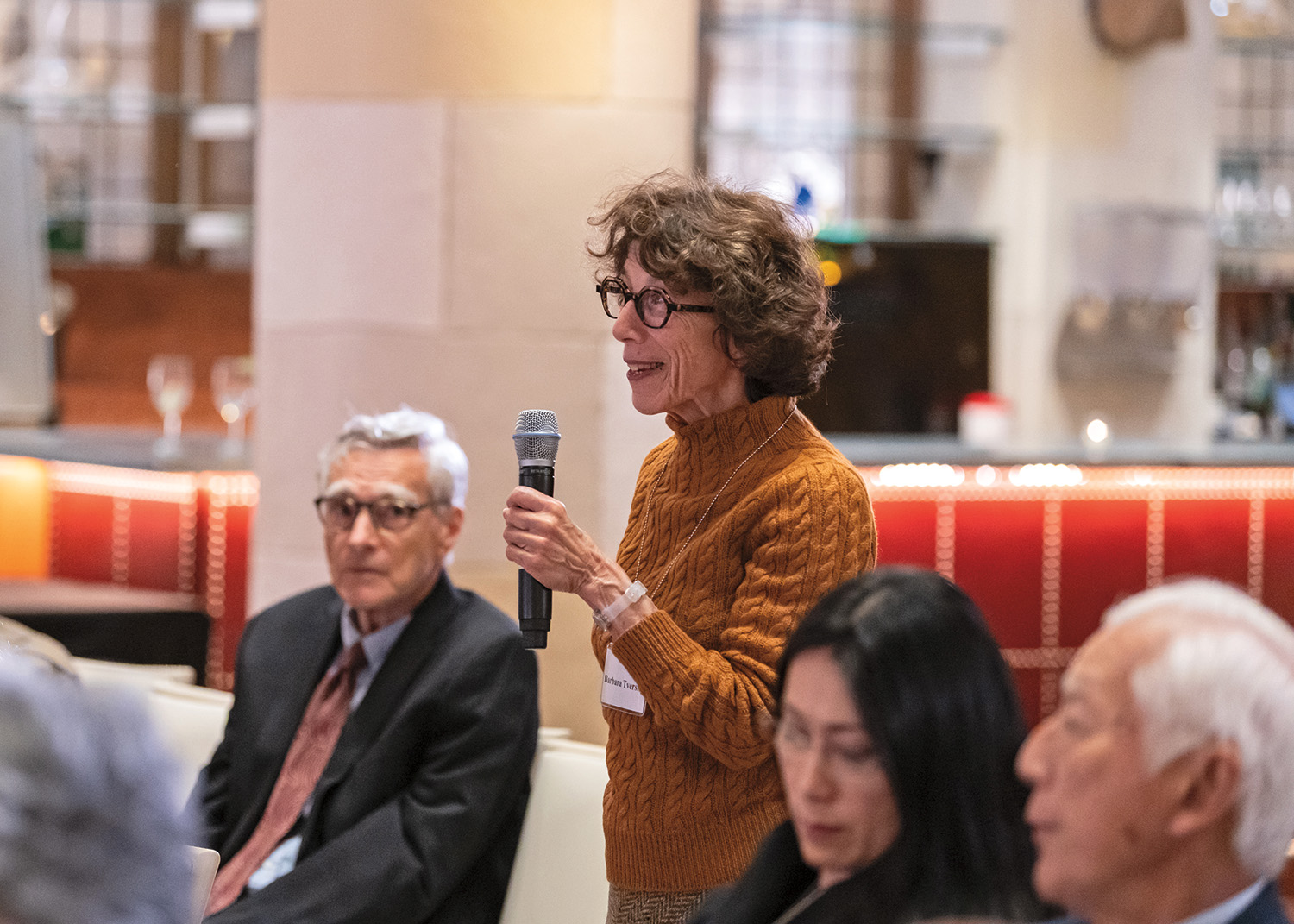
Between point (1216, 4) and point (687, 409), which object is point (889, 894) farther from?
point (1216, 4)

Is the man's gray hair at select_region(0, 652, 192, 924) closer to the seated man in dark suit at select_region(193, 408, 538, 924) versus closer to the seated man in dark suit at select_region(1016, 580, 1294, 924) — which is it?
the seated man in dark suit at select_region(1016, 580, 1294, 924)

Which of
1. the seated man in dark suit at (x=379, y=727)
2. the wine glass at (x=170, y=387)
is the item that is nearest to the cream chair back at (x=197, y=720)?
the seated man in dark suit at (x=379, y=727)

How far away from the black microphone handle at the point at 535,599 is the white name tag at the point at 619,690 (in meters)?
0.09

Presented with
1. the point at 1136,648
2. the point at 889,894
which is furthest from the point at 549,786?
the point at 1136,648

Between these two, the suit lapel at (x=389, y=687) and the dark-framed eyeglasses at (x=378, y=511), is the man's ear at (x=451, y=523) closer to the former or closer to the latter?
the dark-framed eyeglasses at (x=378, y=511)

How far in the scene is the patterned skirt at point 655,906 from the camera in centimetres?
180

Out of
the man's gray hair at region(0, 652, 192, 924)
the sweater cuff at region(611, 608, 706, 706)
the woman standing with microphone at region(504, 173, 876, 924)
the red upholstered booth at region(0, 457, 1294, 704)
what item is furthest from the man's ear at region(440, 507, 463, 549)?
the red upholstered booth at region(0, 457, 1294, 704)

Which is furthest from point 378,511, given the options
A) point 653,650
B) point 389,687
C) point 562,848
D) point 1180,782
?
point 1180,782

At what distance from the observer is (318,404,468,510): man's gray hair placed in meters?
2.66

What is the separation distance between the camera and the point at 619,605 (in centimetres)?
173

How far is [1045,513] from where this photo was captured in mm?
4871

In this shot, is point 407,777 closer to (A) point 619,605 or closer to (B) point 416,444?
(B) point 416,444

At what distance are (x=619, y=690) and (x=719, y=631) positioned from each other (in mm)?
143

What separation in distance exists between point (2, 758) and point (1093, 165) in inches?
260
